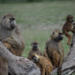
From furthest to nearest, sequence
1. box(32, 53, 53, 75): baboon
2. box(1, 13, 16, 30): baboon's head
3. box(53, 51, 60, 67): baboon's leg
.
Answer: box(1, 13, 16, 30): baboon's head, box(53, 51, 60, 67): baboon's leg, box(32, 53, 53, 75): baboon

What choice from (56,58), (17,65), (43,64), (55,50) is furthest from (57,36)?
(17,65)

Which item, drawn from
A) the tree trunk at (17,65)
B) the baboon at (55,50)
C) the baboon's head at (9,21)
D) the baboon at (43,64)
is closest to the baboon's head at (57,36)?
the baboon at (55,50)

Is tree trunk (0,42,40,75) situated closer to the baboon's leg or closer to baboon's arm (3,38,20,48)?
the baboon's leg

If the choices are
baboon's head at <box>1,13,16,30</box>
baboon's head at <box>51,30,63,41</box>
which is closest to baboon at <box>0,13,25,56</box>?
baboon's head at <box>1,13,16,30</box>

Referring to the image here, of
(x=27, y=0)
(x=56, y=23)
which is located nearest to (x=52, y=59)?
(x=56, y=23)

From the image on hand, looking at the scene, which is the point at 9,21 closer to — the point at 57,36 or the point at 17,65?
the point at 57,36

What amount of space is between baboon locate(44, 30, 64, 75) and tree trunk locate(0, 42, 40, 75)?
35.0 inches

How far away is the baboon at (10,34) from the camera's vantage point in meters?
5.33

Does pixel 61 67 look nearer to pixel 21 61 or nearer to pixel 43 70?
pixel 43 70

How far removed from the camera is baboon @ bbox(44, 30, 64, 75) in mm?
5145

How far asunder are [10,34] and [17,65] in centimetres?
156

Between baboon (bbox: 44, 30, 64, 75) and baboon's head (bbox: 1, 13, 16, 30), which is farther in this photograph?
baboon's head (bbox: 1, 13, 16, 30)

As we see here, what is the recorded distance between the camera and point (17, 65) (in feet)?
13.7

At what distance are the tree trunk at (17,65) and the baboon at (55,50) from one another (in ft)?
2.92
